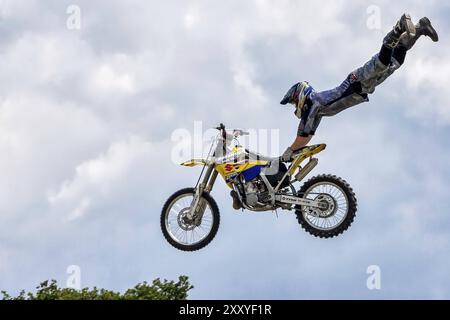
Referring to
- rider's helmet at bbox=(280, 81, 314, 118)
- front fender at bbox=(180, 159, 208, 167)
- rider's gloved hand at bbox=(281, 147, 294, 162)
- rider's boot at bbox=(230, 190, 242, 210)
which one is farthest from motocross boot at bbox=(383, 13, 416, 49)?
front fender at bbox=(180, 159, 208, 167)

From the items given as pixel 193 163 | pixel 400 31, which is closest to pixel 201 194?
pixel 193 163

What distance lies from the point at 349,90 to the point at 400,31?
2085mm

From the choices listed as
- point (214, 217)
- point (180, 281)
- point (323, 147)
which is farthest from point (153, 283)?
point (323, 147)

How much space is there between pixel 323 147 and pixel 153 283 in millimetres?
9270

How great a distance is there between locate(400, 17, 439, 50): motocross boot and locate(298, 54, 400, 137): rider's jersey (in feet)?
1.97

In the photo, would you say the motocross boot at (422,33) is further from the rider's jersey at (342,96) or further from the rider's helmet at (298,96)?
the rider's helmet at (298,96)

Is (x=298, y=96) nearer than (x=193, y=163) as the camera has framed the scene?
No

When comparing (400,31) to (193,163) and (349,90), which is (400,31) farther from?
(193,163)

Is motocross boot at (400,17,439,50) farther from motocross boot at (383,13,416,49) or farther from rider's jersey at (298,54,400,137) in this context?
rider's jersey at (298,54,400,137)

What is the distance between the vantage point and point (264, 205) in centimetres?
2692

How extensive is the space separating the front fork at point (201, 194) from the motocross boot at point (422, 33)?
5.98m

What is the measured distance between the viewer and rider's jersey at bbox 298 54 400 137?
27.3 m

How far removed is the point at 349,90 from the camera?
90.1 ft

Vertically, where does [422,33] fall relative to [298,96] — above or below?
above
